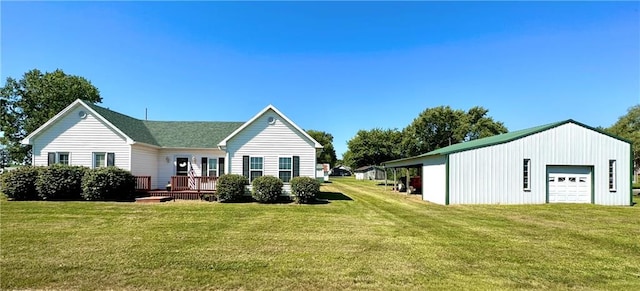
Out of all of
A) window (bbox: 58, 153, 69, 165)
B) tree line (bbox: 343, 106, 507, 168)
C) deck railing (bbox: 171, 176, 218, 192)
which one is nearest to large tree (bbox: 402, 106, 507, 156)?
tree line (bbox: 343, 106, 507, 168)

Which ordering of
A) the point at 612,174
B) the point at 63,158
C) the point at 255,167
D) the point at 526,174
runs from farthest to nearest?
the point at 612,174 → the point at 63,158 → the point at 526,174 → the point at 255,167

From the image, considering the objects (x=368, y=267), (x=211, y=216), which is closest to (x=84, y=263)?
(x=368, y=267)

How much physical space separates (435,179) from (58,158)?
2155cm

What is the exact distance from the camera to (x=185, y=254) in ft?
23.0

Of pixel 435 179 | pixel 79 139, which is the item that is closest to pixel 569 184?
pixel 435 179

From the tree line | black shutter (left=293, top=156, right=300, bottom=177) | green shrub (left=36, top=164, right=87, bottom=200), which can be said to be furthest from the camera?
the tree line

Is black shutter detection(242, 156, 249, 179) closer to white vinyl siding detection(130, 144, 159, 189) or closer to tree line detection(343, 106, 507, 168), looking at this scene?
white vinyl siding detection(130, 144, 159, 189)

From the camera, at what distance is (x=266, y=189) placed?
17031 mm

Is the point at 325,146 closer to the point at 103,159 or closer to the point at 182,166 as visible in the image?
the point at 182,166

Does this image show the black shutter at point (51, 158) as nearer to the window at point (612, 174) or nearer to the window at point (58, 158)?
the window at point (58, 158)

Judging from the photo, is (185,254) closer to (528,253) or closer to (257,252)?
(257,252)

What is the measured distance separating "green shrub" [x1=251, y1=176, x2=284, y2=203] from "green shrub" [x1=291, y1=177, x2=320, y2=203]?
32.2 inches

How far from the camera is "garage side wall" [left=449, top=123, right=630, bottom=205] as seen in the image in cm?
1817

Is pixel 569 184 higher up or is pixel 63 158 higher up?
pixel 63 158
